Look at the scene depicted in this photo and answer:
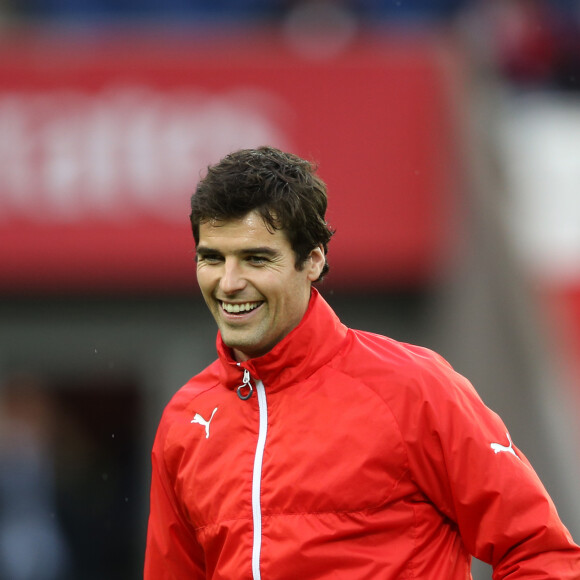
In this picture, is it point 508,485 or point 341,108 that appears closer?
point 508,485

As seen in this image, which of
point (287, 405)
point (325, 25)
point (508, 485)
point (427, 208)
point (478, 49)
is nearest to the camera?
point (508, 485)

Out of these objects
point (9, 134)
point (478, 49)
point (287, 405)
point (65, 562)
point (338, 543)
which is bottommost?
point (65, 562)

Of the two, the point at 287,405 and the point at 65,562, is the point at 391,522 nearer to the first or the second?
the point at 287,405

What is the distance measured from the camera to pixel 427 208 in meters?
8.09

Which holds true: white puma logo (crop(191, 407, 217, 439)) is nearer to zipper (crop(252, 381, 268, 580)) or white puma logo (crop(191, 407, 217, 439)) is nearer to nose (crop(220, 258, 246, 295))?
zipper (crop(252, 381, 268, 580))

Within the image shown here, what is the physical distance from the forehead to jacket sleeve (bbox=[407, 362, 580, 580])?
506 millimetres

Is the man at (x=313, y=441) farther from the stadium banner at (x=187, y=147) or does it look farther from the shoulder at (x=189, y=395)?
the stadium banner at (x=187, y=147)

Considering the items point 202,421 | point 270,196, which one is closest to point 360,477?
point 202,421

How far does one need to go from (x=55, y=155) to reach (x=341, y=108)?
1.99 metres

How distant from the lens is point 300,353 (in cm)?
307

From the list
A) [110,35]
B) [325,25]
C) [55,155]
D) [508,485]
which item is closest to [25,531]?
[55,155]

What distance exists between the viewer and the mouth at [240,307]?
3.04 m

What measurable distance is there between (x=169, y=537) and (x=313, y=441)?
1.92ft

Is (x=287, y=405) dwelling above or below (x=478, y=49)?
below
